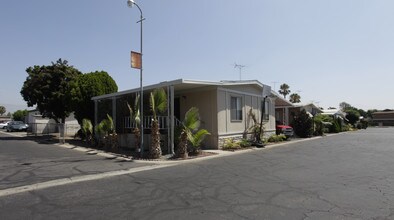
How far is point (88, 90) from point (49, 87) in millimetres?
6605

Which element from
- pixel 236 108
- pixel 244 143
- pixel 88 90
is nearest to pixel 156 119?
pixel 244 143

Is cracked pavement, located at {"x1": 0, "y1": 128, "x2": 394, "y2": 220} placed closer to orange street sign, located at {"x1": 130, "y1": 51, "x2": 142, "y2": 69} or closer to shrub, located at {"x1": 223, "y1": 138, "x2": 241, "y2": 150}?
orange street sign, located at {"x1": 130, "y1": 51, "x2": 142, "y2": 69}

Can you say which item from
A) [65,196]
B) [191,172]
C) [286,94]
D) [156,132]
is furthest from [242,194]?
[286,94]

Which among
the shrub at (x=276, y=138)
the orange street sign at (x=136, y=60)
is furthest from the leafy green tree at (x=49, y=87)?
the shrub at (x=276, y=138)

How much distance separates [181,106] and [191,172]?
30.7ft

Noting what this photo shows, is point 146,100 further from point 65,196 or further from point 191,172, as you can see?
point 65,196

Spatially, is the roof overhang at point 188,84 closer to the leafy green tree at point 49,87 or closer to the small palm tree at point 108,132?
the small palm tree at point 108,132

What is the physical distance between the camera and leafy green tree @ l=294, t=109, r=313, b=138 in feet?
86.8

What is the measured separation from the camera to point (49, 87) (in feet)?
85.6

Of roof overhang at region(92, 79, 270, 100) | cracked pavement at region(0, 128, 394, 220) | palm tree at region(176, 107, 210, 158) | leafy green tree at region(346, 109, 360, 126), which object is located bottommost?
cracked pavement at region(0, 128, 394, 220)

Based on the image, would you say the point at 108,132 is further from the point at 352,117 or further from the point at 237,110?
the point at 352,117

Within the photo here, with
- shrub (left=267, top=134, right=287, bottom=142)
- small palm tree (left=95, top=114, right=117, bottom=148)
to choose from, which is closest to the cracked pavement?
small palm tree (left=95, top=114, right=117, bottom=148)

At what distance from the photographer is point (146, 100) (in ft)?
57.9

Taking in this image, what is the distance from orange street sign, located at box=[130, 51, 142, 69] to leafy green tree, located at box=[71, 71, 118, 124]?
9.42 metres
